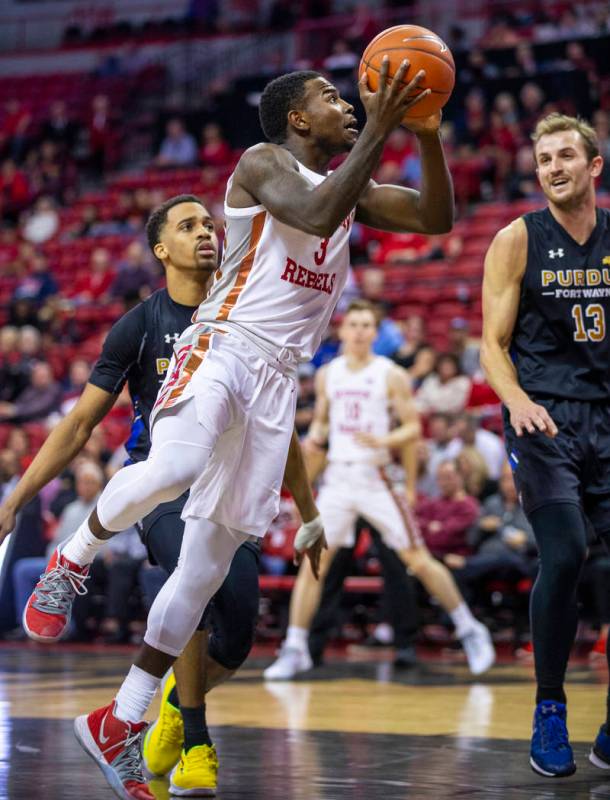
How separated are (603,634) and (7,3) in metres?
21.6

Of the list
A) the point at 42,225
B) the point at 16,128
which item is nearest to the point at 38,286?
the point at 42,225

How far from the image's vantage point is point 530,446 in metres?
4.93

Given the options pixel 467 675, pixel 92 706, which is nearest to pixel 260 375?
pixel 92 706

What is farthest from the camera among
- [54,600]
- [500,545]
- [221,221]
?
[221,221]

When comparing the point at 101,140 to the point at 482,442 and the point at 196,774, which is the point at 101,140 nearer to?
the point at 482,442

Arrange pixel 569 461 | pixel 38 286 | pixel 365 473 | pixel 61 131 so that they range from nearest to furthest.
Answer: pixel 569 461 < pixel 365 473 < pixel 38 286 < pixel 61 131

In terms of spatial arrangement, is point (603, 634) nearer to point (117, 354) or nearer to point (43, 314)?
point (117, 354)

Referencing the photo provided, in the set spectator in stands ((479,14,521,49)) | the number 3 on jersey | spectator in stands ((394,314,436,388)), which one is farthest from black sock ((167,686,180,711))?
spectator in stands ((479,14,521,49))

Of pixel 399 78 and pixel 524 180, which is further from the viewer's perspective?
pixel 524 180

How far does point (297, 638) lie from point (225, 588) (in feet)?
14.4

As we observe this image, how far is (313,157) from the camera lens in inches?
178

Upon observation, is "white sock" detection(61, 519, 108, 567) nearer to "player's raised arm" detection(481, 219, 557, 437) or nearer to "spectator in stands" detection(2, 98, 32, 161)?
"player's raised arm" detection(481, 219, 557, 437)

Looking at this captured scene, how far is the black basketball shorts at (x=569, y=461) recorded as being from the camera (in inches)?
191

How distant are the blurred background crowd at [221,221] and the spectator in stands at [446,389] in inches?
0.8
